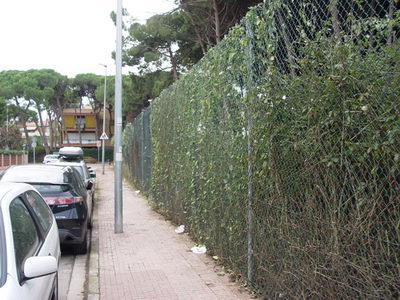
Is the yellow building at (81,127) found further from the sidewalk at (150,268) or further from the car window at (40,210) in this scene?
the car window at (40,210)

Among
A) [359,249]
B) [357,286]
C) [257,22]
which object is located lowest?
[357,286]

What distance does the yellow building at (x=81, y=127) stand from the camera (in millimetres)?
67125

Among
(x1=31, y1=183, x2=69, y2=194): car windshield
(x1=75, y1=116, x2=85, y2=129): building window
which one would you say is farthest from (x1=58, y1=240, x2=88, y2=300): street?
(x1=75, y1=116, x2=85, y2=129): building window

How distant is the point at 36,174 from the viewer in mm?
7941

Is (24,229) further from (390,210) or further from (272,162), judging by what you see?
(390,210)

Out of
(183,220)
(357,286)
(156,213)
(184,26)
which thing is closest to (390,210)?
(357,286)

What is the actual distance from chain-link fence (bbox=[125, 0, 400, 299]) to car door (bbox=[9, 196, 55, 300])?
220 cm

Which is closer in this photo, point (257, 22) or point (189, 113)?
point (257, 22)

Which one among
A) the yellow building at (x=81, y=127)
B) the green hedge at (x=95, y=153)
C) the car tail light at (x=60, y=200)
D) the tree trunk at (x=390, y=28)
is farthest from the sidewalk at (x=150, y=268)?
the yellow building at (x=81, y=127)

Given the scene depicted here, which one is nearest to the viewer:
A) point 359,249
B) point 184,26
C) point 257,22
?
point 359,249

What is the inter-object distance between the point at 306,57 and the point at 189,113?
4679 mm

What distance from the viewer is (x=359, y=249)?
333 cm

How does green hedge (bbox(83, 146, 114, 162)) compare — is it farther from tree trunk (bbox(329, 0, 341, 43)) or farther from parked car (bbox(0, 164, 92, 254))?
tree trunk (bbox(329, 0, 341, 43))

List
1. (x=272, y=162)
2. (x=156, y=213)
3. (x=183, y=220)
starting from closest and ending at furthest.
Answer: (x=272, y=162) → (x=183, y=220) → (x=156, y=213)
